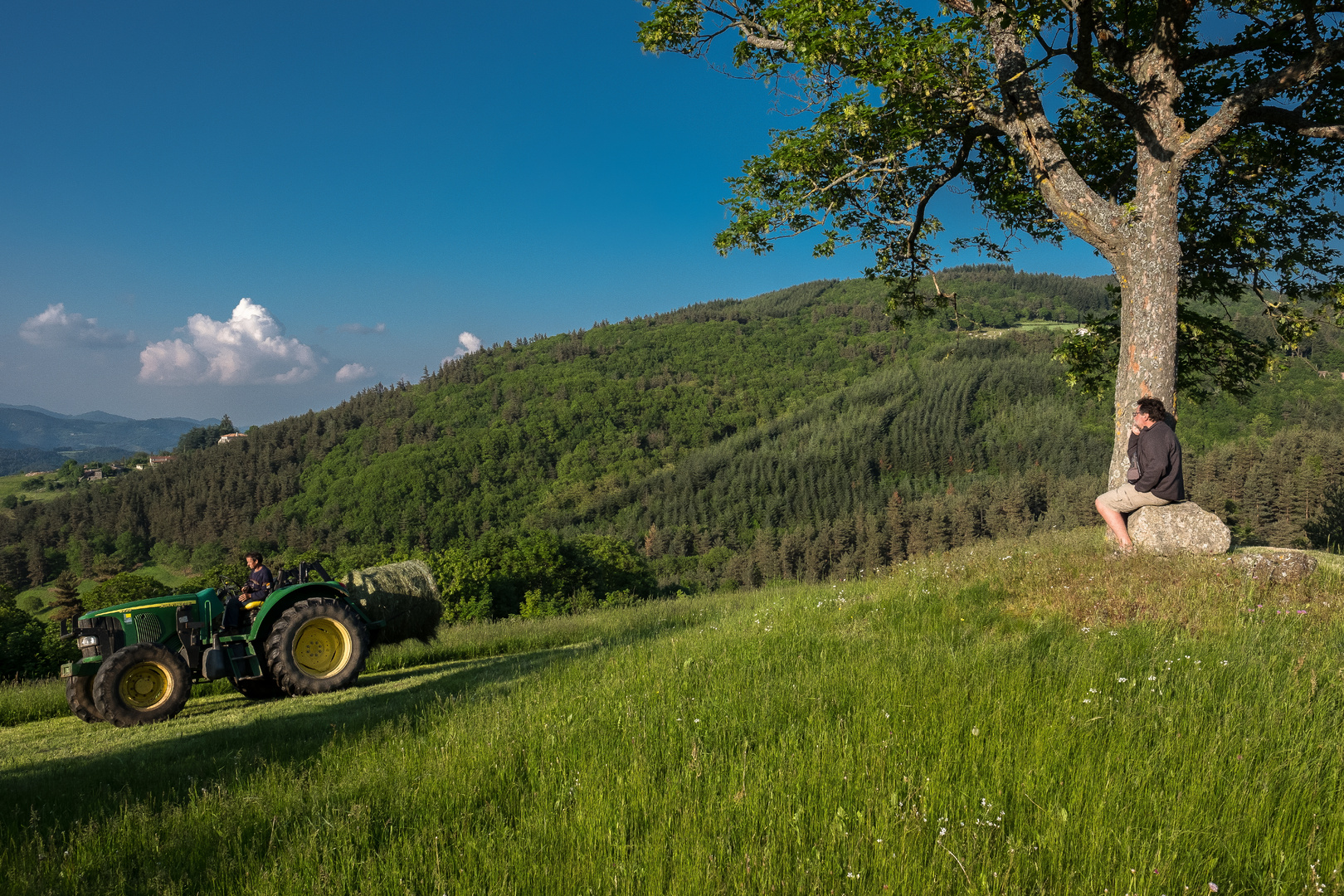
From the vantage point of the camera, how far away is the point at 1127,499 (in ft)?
28.5

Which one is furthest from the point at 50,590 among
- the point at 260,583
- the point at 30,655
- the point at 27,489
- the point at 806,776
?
the point at 806,776

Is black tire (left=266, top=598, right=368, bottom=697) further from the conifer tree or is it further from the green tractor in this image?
the conifer tree

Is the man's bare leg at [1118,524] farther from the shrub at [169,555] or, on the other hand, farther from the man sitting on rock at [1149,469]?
the shrub at [169,555]

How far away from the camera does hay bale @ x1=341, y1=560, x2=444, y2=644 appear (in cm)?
1194

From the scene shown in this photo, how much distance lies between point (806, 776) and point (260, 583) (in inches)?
371

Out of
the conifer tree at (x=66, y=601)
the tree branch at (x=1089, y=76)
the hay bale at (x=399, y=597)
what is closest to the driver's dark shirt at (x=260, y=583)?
the hay bale at (x=399, y=597)

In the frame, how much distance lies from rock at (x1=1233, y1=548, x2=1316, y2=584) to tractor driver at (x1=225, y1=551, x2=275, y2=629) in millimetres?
12349

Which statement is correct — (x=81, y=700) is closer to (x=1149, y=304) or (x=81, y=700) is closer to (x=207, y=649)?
(x=207, y=649)

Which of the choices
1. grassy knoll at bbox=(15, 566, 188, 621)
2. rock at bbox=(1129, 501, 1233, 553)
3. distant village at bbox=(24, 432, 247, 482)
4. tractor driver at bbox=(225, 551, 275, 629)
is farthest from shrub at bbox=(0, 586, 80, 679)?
distant village at bbox=(24, 432, 247, 482)

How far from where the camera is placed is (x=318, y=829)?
3.25 metres

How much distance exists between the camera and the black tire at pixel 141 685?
7938mm

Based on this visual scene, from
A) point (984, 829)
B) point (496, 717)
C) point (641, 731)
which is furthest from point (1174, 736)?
point (496, 717)

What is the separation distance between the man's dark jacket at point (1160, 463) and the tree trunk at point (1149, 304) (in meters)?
0.97

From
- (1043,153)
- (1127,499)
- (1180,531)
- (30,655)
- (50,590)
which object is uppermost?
(1043,153)
